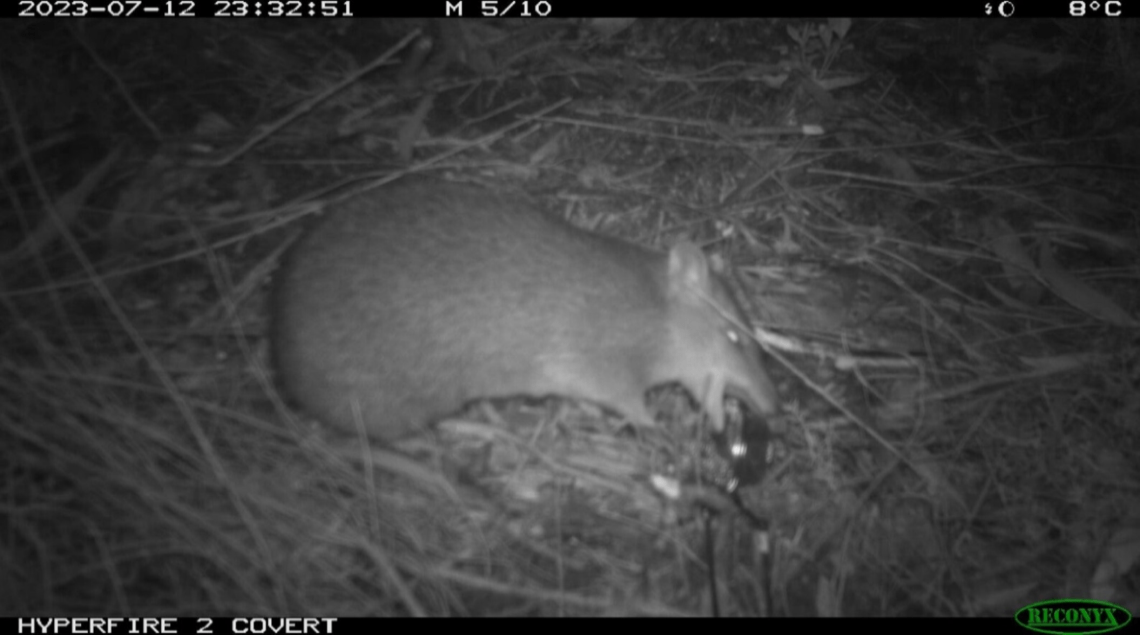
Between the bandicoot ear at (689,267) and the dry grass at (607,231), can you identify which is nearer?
the dry grass at (607,231)

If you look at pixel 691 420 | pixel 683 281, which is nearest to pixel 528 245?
pixel 683 281

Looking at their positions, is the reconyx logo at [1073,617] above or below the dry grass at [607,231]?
below

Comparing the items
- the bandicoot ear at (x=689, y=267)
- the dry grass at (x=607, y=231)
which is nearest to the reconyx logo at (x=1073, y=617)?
the dry grass at (x=607, y=231)

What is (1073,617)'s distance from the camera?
2732mm

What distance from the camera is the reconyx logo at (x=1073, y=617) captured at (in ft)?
8.79

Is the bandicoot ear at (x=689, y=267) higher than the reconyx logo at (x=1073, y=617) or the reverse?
higher

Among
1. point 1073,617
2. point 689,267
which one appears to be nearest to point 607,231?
point 689,267

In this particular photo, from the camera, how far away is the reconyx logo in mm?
2680

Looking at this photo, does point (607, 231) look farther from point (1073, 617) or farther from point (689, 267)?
point (1073, 617)

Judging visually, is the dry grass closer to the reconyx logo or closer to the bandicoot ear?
the reconyx logo

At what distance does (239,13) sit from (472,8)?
1141mm

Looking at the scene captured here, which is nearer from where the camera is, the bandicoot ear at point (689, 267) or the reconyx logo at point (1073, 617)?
the reconyx logo at point (1073, 617)

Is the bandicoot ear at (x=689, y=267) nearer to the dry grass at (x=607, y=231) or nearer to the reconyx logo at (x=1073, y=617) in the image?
the dry grass at (x=607, y=231)

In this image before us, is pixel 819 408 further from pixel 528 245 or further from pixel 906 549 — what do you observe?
pixel 528 245
